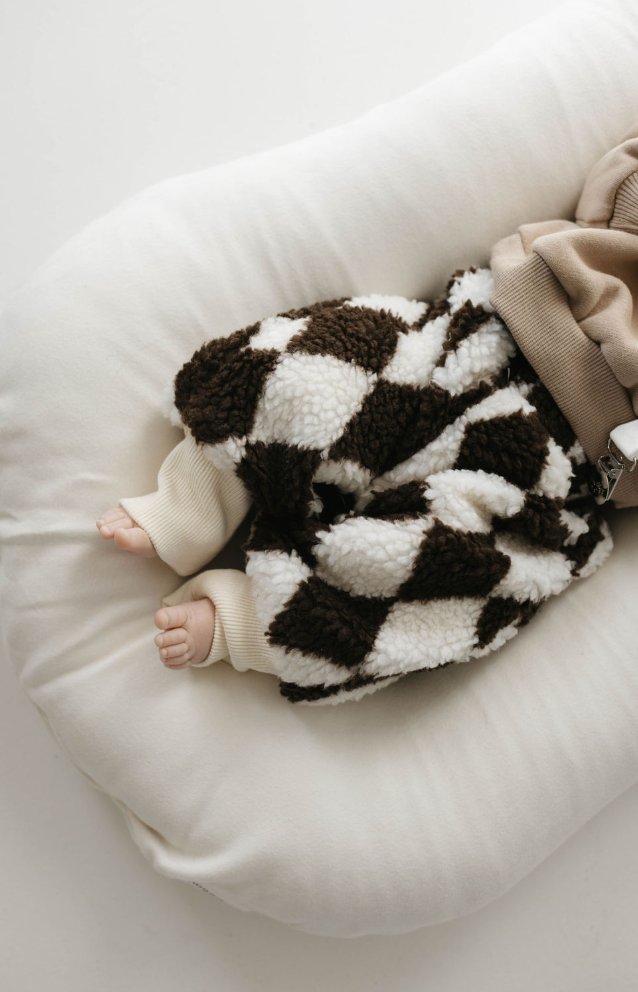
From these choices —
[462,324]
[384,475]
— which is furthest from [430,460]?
[462,324]

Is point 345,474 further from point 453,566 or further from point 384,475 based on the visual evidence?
point 453,566

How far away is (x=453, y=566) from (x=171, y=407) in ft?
1.25

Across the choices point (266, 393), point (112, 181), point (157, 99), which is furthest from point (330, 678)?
point (157, 99)

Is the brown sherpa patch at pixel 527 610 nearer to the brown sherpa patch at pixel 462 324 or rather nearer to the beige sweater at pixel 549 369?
the beige sweater at pixel 549 369

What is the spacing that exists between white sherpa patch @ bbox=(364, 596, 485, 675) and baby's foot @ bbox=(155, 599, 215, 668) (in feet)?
0.62

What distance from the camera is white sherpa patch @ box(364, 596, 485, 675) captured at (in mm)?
788

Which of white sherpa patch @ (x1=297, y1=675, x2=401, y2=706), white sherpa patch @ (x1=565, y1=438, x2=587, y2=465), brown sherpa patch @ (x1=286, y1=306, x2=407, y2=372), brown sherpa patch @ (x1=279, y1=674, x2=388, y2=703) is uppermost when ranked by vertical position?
brown sherpa patch @ (x1=286, y1=306, x2=407, y2=372)

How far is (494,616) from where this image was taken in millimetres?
831

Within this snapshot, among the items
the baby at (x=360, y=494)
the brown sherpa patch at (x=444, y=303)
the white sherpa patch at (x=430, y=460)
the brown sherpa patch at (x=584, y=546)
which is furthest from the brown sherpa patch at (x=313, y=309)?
the brown sherpa patch at (x=584, y=546)

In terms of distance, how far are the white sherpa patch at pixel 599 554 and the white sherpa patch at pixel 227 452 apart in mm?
472

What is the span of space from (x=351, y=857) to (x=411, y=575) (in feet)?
1.10

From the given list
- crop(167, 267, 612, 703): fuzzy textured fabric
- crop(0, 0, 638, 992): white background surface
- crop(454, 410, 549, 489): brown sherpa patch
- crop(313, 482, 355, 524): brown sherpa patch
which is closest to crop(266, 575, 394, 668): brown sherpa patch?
crop(167, 267, 612, 703): fuzzy textured fabric

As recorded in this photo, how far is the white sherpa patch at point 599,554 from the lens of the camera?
2.94 ft

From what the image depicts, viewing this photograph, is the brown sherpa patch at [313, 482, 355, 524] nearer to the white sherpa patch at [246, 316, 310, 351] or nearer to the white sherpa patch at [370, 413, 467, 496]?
the white sherpa patch at [370, 413, 467, 496]
